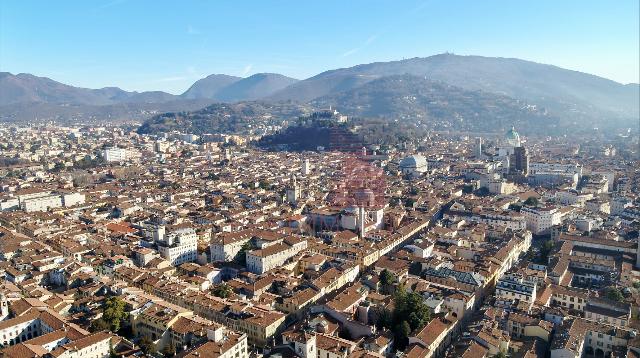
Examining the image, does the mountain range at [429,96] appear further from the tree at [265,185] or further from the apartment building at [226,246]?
the apartment building at [226,246]

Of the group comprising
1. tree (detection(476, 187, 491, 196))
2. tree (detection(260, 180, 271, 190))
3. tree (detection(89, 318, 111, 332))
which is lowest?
tree (detection(476, 187, 491, 196))

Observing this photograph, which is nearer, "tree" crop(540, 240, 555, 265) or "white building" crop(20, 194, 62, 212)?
"tree" crop(540, 240, 555, 265)

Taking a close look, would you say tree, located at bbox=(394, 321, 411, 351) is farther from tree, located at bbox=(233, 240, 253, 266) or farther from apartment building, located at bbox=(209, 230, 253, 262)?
apartment building, located at bbox=(209, 230, 253, 262)

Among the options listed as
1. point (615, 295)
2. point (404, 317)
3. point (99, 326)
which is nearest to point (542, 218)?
point (615, 295)

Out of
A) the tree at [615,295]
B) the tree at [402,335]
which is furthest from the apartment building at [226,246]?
the tree at [615,295]

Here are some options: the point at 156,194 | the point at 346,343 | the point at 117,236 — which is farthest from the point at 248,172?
the point at 346,343

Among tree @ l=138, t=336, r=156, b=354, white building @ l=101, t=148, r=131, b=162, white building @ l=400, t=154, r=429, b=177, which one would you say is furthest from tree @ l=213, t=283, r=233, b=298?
white building @ l=101, t=148, r=131, b=162
